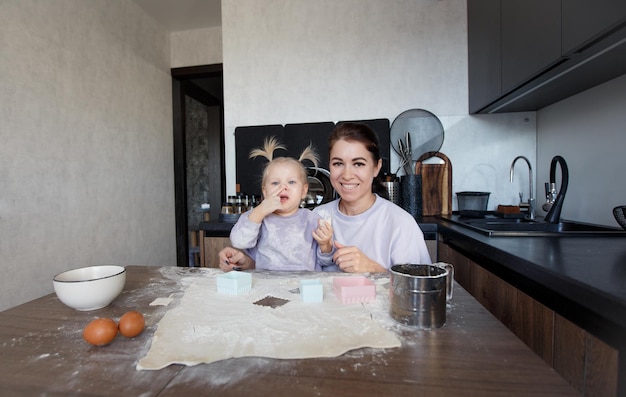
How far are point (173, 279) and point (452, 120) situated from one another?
2.21m

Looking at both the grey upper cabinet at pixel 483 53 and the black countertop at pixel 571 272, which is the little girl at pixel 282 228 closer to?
the black countertop at pixel 571 272

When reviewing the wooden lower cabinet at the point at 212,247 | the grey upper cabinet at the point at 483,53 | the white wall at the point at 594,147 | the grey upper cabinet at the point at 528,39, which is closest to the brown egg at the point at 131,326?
the wooden lower cabinet at the point at 212,247

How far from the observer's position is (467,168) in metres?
2.43

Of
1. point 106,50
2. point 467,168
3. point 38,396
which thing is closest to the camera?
point 38,396

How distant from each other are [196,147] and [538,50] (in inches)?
208

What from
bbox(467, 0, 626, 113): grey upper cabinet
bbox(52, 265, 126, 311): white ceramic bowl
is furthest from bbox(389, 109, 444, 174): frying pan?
bbox(52, 265, 126, 311): white ceramic bowl

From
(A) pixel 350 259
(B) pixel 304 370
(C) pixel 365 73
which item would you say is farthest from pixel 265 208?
(C) pixel 365 73

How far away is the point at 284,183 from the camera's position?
130 cm

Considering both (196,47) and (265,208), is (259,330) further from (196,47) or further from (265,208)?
(196,47)

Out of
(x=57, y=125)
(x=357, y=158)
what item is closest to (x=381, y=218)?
(x=357, y=158)

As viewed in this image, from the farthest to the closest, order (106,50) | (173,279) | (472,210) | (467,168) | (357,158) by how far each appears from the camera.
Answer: (106,50) < (467,168) < (472,210) < (357,158) < (173,279)

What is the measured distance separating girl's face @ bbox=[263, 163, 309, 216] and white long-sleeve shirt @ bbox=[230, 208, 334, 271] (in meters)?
0.08

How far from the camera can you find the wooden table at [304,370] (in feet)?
1.48

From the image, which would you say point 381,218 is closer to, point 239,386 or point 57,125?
point 239,386
